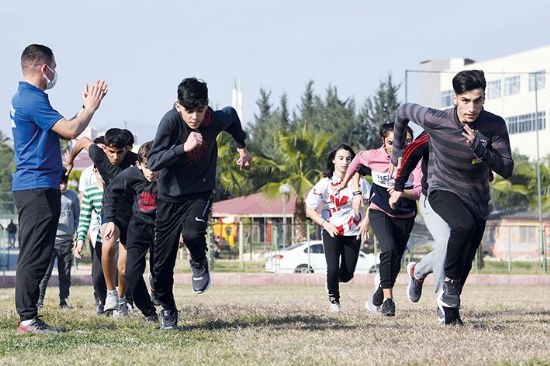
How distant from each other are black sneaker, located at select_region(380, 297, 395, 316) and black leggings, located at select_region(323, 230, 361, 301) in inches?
38.7

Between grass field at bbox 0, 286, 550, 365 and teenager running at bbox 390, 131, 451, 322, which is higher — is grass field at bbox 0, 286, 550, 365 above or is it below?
below

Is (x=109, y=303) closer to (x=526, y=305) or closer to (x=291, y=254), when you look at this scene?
(x=526, y=305)

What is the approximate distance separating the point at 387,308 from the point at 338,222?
1.41 meters

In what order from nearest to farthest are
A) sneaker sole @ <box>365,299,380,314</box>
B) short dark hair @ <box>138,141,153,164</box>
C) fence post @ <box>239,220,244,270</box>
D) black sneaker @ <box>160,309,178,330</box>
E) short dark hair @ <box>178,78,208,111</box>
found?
short dark hair @ <box>178,78,208,111</box> → black sneaker @ <box>160,309,178,330</box> → short dark hair @ <box>138,141,153,164</box> → sneaker sole @ <box>365,299,380,314</box> → fence post @ <box>239,220,244,270</box>

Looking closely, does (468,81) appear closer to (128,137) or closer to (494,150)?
(494,150)

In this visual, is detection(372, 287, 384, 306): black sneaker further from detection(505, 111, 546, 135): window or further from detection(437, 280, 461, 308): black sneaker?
detection(505, 111, 546, 135): window

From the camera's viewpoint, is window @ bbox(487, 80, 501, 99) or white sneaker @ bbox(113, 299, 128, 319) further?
window @ bbox(487, 80, 501, 99)

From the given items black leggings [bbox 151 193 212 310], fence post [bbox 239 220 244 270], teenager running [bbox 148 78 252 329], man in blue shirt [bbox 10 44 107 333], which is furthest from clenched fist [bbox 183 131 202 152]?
fence post [bbox 239 220 244 270]

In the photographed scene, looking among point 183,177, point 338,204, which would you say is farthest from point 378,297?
point 183,177

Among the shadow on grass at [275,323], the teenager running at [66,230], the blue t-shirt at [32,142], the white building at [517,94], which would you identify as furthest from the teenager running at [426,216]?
the white building at [517,94]

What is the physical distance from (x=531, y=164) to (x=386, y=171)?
42888mm

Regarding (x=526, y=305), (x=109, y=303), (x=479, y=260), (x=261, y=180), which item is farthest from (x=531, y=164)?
(x=109, y=303)

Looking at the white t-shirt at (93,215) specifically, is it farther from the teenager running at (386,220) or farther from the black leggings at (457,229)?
the black leggings at (457,229)

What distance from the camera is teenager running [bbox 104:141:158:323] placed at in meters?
9.82
